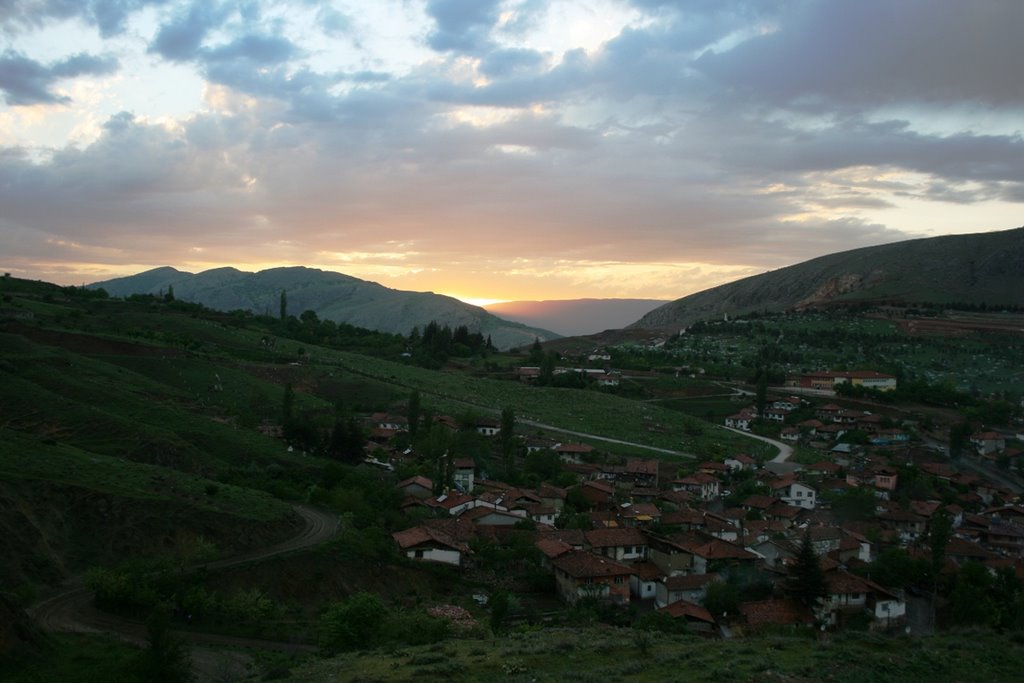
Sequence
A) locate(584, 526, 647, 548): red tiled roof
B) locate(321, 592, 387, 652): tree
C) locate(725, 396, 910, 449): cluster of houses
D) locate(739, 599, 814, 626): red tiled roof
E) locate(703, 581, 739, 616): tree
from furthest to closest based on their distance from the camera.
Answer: locate(725, 396, 910, 449): cluster of houses → locate(584, 526, 647, 548): red tiled roof → locate(703, 581, 739, 616): tree → locate(739, 599, 814, 626): red tiled roof → locate(321, 592, 387, 652): tree

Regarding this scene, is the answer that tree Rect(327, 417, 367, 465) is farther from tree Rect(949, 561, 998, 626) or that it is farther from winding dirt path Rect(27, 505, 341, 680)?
tree Rect(949, 561, 998, 626)

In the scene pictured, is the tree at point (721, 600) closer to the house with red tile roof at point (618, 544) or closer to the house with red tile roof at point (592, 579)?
the house with red tile roof at point (592, 579)

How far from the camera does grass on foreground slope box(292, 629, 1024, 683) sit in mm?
13953

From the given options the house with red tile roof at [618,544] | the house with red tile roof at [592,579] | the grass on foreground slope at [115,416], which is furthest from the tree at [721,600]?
the grass on foreground slope at [115,416]

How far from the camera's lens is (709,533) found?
3591cm

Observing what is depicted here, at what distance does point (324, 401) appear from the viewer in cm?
6347

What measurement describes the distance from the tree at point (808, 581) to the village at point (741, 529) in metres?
0.04

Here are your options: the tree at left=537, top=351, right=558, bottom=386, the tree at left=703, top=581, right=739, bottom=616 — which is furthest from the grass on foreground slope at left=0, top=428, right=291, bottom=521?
the tree at left=537, top=351, right=558, bottom=386

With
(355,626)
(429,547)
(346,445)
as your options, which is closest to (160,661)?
(355,626)

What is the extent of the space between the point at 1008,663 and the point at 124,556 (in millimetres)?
24300

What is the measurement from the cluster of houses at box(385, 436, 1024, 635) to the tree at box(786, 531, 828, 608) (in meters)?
0.28

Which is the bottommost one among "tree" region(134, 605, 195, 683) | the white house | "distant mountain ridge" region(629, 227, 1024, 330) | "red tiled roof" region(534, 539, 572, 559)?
the white house

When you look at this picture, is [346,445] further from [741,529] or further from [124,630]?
[124,630]

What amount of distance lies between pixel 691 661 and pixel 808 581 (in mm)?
13117
